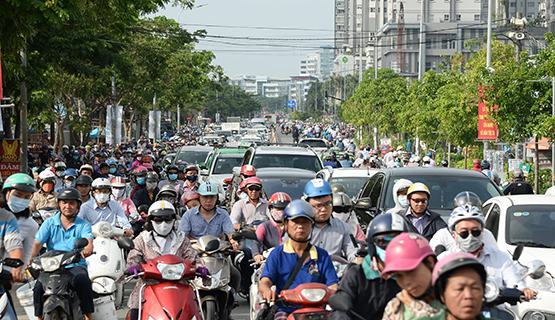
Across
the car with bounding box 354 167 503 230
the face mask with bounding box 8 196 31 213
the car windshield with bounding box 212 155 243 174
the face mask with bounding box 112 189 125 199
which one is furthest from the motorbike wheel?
the car windshield with bounding box 212 155 243 174

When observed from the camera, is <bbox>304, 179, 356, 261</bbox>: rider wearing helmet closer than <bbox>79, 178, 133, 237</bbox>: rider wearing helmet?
Yes

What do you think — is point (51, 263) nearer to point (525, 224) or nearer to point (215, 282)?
point (215, 282)

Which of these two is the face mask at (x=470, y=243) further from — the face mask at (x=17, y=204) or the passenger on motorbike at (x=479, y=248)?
the face mask at (x=17, y=204)

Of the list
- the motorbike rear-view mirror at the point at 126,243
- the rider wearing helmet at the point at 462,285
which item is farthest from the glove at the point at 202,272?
the rider wearing helmet at the point at 462,285

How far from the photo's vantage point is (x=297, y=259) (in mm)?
8914

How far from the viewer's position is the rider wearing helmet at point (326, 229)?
10.5m

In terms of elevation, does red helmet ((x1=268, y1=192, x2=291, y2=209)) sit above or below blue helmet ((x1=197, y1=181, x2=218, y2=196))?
below

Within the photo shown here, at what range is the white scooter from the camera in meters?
11.0

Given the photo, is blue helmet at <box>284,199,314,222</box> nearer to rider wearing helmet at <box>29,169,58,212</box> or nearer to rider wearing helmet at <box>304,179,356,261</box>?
rider wearing helmet at <box>304,179,356,261</box>

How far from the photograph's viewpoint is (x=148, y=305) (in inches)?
380

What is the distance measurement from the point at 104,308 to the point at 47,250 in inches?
30.1

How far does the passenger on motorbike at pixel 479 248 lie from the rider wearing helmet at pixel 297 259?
3.48ft

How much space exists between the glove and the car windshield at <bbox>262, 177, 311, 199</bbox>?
7.72 meters

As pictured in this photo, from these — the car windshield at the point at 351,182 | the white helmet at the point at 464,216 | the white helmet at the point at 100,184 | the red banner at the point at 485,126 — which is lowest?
the car windshield at the point at 351,182
